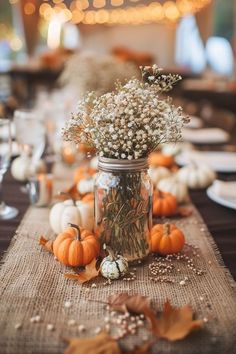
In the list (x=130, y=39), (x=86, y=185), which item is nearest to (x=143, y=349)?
(x=86, y=185)

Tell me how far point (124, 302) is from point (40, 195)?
0.92m

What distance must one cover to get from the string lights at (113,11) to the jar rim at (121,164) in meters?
10.5

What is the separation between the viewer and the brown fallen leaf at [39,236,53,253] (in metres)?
1.43

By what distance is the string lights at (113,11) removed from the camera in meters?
11.5

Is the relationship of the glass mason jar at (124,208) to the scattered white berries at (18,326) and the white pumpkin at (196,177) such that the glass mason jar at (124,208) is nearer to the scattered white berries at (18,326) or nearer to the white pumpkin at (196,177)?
the scattered white berries at (18,326)

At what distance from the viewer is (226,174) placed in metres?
2.52

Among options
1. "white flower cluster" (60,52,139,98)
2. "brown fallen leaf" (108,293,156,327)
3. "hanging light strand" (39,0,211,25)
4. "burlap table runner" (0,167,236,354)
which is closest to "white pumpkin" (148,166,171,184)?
"burlap table runner" (0,167,236,354)

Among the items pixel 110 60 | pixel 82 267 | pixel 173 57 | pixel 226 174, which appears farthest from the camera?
pixel 173 57

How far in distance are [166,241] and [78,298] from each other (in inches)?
13.7

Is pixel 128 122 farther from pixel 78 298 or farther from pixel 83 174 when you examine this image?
pixel 83 174

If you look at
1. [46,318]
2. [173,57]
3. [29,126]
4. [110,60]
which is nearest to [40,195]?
[29,126]

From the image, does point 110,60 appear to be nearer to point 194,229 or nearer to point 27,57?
point 194,229

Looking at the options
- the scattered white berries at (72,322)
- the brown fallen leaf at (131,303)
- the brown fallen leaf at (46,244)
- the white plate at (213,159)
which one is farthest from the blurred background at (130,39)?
the scattered white berries at (72,322)

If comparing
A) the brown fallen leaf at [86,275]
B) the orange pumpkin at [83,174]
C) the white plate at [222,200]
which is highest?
the brown fallen leaf at [86,275]
